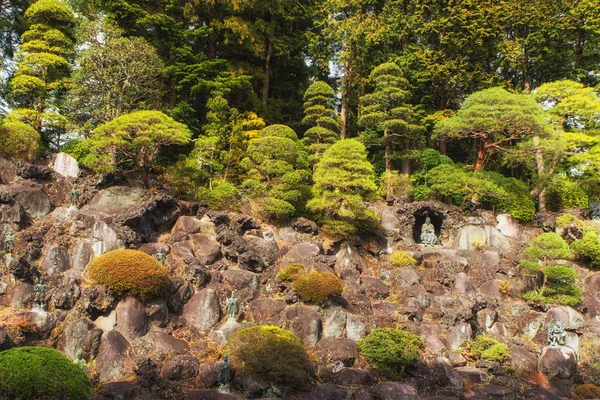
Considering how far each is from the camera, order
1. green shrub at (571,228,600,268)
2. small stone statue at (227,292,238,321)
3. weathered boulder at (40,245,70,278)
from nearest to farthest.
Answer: small stone statue at (227,292,238,321), weathered boulder at (40,245,70,278), green shrub at (571,228,600,268)

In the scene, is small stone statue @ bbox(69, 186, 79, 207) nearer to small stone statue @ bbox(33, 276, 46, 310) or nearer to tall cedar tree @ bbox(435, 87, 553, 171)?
small stone statue @ bbox(33, 276, 46, 310)

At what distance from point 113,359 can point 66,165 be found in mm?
11988

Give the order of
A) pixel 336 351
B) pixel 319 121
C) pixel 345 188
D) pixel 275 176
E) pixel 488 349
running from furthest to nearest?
pixel 319 121 → pixel 275 176 → pixel 345 188 → pixel 488 349 → pixel 336 351

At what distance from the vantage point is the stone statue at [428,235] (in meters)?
23.1

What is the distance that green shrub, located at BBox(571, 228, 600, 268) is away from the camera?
68.7 ft

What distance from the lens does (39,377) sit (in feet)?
25.5

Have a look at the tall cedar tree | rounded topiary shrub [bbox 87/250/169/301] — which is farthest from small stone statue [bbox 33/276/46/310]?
the tall cedar tree

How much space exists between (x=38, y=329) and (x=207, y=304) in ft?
17.1

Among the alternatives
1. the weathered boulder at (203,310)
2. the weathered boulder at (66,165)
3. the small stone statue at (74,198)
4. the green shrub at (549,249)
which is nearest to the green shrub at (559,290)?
the green shrub at (549,249)

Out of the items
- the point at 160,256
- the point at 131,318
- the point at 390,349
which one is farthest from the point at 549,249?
the point at 131,318

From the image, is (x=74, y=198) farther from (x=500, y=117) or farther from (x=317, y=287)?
(x=500, y=117)

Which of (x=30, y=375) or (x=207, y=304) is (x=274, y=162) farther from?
(x=30, y=375)

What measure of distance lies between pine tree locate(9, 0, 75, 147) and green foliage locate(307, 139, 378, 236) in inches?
572

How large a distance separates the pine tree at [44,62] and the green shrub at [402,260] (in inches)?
743
